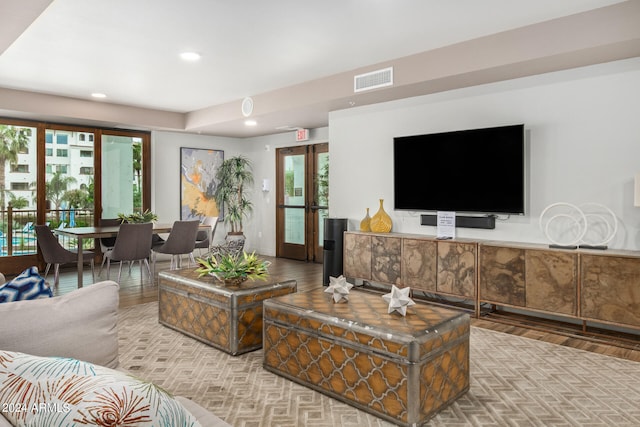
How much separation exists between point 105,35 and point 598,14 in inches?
159

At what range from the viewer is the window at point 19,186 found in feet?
21.4

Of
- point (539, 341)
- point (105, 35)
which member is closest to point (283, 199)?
point (105, 35)

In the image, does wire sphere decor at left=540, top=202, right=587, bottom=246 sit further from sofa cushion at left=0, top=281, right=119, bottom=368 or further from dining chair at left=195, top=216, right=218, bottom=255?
dining chair at left=195, top=216, right=218, bottom=255

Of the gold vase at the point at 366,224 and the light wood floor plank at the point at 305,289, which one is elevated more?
the gold vase at the point at 366,224

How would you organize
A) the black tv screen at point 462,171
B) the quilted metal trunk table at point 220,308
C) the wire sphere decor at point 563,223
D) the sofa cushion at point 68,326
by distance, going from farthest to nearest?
the black tv screen at point 462,171 → the wire sphere decor at point 563,223 → the quilted metal trunk table at point 220,308 → the sofa cushion at point 68,326

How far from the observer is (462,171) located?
4.78 metres

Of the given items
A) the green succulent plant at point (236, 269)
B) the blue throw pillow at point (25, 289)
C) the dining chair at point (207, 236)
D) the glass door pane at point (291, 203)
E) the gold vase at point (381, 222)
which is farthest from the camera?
the glass door pane at point (291, 203)

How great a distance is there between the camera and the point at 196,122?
743 cm

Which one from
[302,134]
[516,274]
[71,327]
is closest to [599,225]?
[516,274]

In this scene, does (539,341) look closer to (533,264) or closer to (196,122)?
(533,264)

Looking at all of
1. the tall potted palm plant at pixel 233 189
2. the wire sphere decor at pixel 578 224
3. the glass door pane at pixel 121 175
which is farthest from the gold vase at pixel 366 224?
the glass door pane at pixel 121 175

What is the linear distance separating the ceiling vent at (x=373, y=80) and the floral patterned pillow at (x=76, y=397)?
4.30 metres

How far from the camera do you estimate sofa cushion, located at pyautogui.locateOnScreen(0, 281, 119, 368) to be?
4.32 feet

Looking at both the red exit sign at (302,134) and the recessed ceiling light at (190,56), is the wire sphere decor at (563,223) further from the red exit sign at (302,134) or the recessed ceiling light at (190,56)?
the red exit sign at (302,134)
